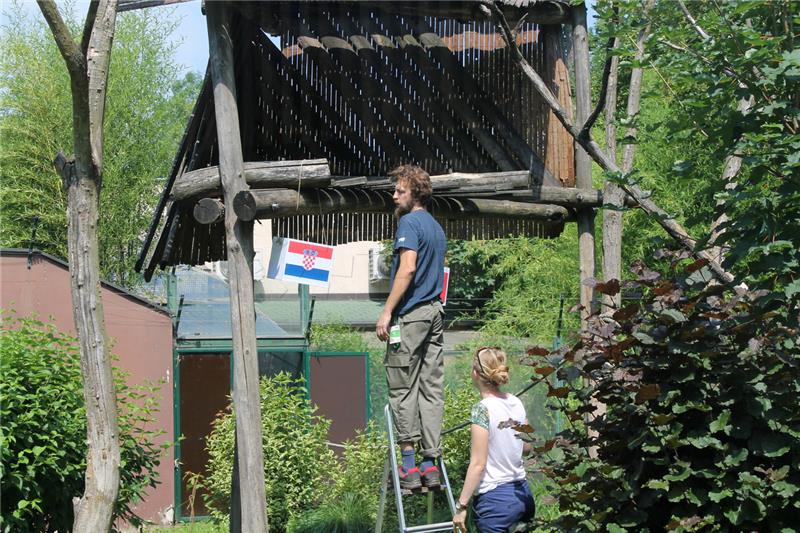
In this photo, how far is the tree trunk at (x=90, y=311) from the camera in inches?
225

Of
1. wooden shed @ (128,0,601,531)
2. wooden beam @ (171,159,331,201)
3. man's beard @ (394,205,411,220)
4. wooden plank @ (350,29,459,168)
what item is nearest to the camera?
man's beard @ (394,205,411,220)

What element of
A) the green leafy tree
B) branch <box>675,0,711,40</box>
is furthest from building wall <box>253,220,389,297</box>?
branch <box>675,0,711,40</box>

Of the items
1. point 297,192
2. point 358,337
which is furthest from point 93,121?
point 358,337

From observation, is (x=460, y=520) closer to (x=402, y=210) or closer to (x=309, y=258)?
(x=402, y=210)

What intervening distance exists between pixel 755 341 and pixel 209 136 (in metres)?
4.97

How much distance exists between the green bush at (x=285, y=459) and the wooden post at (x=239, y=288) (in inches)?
97.6

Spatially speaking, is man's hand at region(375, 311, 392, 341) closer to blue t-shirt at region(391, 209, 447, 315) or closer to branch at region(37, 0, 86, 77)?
blue t-shirt at region(391, 209, 447, 315)

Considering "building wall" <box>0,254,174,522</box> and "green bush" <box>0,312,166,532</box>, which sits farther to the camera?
"building wall" <box>0,254,174,522</box>

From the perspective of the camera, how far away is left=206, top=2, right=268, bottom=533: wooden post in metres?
6.92

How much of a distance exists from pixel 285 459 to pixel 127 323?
405cm

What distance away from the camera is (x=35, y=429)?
22.7 ft

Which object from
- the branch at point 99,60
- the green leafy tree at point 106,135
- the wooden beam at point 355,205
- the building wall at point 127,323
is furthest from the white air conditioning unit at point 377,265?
the branch at point 99,60

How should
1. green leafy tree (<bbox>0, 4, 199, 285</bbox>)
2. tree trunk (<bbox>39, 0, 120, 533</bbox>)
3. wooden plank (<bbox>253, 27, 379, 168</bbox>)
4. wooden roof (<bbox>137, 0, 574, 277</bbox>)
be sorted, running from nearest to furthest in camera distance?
1. tree trunk (<bbox>39, 0, 120, 533</bbox>)
2. wooden roof (<bbox>137, 0, 574, 277</bbox>)
3. wooden plank (<bbox>253, 27, 379, 168</bbox>)
4. green leafy tree (<bbox>0, 4, 199, 285</bbox>)

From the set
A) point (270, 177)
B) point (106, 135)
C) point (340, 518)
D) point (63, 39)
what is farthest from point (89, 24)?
point (106, 135)
